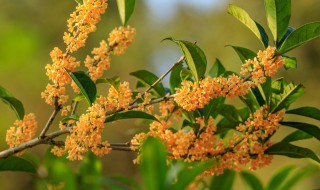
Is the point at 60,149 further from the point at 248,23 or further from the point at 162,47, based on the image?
the point at 162,47

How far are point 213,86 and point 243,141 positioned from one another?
246mm

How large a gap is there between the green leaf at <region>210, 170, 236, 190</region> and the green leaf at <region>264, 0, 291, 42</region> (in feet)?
1.41

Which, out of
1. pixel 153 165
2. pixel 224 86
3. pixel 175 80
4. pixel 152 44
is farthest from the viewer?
pixel 152 44

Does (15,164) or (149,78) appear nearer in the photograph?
(15,164)

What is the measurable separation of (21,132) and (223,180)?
62cm

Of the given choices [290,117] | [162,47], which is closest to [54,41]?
[162,47]

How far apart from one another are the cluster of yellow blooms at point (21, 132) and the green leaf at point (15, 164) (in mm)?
62

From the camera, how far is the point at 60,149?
1.39m

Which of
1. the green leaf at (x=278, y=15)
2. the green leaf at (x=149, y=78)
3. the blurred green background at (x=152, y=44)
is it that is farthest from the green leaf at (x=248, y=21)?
the blurred green background at (x=152, y=44)

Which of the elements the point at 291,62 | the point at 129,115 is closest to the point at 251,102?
the point at 291,62

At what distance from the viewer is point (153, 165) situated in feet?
1.97

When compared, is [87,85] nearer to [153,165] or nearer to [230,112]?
[230,112]

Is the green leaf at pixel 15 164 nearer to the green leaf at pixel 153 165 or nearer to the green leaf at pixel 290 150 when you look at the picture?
the green leaf at pixel 290 150

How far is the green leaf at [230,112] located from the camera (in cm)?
161
